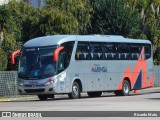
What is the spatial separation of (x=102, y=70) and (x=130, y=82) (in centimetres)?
304

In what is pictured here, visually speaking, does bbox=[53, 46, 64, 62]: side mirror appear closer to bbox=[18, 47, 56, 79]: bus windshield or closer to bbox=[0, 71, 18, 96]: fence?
bbox=[18, 47, 56, 79]: bus windshield

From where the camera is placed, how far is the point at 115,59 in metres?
37.2

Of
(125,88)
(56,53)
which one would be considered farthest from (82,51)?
(125,88)

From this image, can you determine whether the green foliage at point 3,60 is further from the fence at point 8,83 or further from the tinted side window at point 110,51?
the tinted side window at point 110,51

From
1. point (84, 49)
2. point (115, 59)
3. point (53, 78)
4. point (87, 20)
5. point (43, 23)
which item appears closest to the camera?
point (53, 78)

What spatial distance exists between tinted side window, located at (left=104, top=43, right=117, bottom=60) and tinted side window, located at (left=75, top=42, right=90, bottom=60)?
1.84 m

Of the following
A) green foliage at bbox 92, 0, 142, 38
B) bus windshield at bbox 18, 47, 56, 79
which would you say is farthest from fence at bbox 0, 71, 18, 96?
green foliage at bbox 92, 0, 142, 38

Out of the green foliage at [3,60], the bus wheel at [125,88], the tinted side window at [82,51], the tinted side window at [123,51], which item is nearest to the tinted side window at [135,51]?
the tinted side window at [123,51]

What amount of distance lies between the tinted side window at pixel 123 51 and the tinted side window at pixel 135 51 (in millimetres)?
465

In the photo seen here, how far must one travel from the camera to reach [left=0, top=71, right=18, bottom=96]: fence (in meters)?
40.9

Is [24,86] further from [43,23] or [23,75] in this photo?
[43,23]

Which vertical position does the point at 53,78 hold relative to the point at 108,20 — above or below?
below

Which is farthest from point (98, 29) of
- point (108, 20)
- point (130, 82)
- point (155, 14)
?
point (130, 82)

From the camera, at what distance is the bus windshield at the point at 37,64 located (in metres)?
32.5
